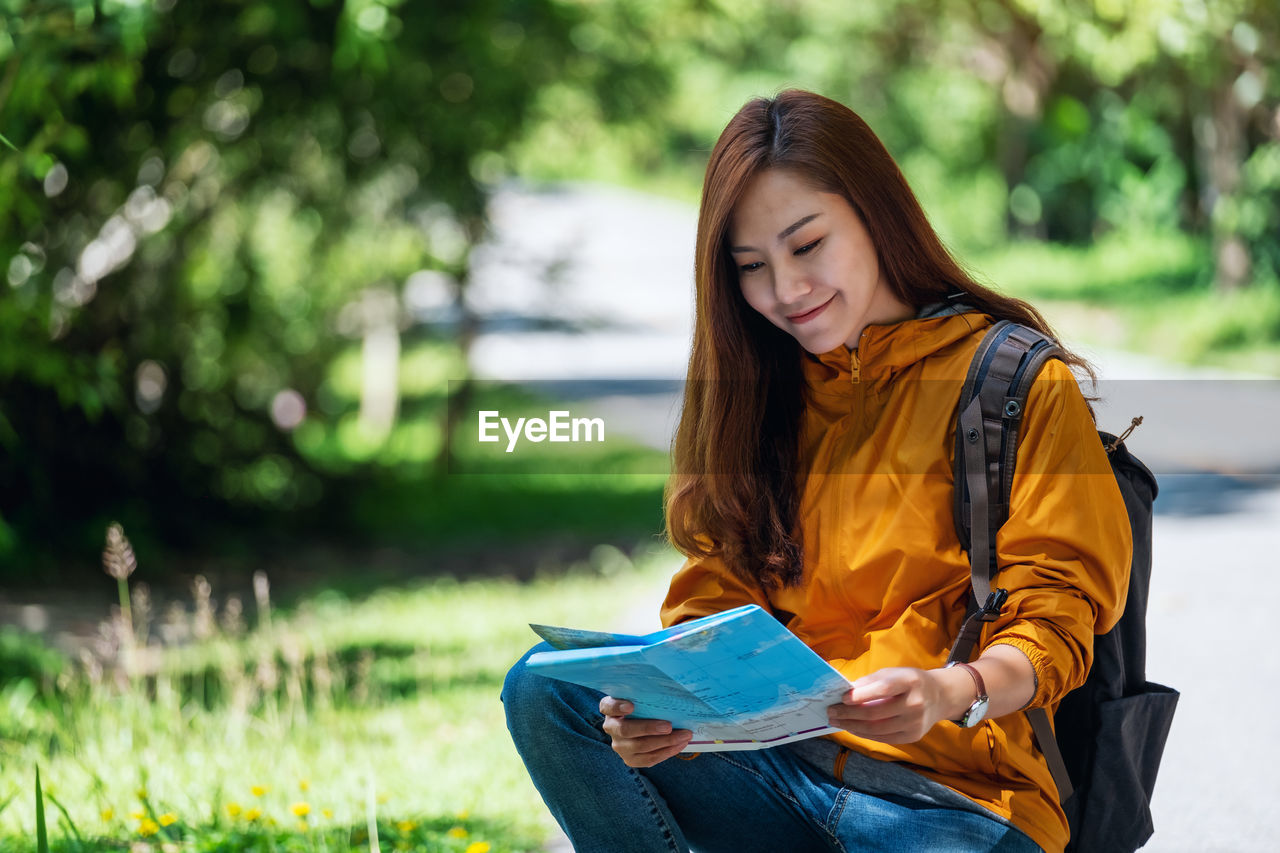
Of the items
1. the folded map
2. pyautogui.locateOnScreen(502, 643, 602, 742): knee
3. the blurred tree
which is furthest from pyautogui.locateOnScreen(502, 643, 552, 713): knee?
the blurred tree

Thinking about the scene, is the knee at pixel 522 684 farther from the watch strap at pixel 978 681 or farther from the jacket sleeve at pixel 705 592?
the watch strap at pixel 978 681

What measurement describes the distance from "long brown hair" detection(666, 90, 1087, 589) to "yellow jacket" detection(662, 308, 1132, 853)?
56mm

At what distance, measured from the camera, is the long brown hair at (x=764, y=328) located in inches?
91.9

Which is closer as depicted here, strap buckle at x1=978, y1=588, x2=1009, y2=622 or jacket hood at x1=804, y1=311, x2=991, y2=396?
strap buckle at x1=978, y1=588, x2=1009, y2=622

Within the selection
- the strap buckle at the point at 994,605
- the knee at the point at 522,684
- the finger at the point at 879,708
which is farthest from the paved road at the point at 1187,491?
the knee at the point at 522,684

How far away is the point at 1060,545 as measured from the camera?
6.84 ft

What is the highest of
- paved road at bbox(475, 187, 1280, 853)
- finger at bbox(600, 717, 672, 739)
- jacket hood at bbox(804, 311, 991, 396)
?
jacket hood at bbox(804, 311, 991, 396)

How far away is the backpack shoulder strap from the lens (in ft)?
7.03

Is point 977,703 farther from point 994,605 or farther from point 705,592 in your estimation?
point 705,592

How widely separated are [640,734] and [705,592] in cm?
38

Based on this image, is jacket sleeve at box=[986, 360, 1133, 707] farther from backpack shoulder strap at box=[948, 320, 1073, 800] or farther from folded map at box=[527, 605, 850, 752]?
folded map at box=[527, 605, 850, 752]

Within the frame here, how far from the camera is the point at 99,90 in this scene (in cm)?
668

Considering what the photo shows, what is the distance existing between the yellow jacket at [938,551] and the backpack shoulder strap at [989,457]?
0.07 ft

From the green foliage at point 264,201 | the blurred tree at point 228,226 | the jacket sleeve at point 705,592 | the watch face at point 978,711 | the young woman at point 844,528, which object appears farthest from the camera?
the blurred tree at point 228,226
